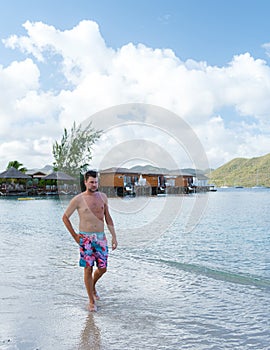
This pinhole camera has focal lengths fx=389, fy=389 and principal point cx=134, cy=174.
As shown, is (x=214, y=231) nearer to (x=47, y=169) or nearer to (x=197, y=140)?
(x=197, y=140)

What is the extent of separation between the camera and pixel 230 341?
4035mm

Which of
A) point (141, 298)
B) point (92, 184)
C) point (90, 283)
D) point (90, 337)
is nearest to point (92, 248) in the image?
point (90, 283)

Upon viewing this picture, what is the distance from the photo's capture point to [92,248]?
4656mm

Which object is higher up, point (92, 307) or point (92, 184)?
point (92, 184)

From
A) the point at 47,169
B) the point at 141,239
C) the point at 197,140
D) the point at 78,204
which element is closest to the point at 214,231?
the point at 141,239

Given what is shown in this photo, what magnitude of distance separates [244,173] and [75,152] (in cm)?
12722

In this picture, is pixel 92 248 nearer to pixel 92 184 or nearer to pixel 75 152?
pixel 92 184

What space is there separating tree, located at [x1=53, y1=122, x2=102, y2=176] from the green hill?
287 ft

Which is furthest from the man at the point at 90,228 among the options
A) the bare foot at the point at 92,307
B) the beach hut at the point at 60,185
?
the beach hut at the point at 60,185

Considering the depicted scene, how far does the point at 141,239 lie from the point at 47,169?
53.2 metres

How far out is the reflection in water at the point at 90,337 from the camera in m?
3.76

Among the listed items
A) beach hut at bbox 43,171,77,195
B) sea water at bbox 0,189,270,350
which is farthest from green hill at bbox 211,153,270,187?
sea water at bbox 0,189,270,350

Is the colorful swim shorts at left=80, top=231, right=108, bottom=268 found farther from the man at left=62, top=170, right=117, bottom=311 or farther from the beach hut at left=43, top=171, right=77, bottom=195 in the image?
the beach hut at left=43, top=171, right=77, bottom=195

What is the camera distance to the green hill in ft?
472
